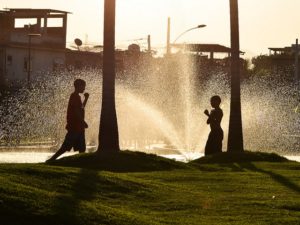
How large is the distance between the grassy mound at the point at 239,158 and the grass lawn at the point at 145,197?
121 inches

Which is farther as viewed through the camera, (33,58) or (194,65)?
(194,65)

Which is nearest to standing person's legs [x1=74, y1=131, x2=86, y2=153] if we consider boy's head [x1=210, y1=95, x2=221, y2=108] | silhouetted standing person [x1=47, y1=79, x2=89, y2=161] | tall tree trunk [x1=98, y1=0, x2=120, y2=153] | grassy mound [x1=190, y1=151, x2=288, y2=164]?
silhouetted standing person [x1=47, y1=79, x2=89, y2=161]

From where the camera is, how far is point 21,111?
163 ft

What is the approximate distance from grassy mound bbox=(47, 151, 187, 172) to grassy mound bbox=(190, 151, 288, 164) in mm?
1705

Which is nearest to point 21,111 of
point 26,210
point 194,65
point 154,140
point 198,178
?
point 154,140

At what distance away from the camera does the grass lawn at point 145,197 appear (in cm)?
1024

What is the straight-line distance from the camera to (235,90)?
22.7 metres

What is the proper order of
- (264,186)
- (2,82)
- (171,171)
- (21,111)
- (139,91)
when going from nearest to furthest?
1. (264,186)
2. (171,171)
3. (139,91)
4. (21,111)
5. (2,82)

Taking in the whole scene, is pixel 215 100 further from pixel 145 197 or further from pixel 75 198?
pixel 75 198

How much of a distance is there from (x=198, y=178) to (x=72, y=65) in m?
74.0

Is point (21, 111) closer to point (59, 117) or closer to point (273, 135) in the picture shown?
point (59, 117)

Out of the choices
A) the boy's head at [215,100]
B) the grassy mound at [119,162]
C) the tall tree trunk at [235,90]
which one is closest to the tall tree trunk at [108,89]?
the grassy mound at [119,162]

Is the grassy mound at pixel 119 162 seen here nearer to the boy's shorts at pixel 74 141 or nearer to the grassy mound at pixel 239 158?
the boy's shorts at pixel 74 141

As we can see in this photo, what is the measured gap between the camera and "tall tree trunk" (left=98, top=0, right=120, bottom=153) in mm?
19391
